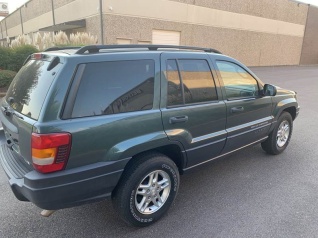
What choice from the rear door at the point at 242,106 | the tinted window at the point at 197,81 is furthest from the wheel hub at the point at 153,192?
the rear door at the point at 242,106

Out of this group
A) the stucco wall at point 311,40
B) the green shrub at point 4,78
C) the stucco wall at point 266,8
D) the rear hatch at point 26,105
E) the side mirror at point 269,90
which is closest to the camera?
the rear hatch at point 26,105

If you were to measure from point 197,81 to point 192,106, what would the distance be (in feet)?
1.11

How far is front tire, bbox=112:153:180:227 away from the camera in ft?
8.16

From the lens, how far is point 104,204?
306cm

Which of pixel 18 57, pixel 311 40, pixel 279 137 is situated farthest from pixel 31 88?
pixel 311 40

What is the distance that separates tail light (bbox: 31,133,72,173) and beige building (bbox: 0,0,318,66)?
14.3 meters

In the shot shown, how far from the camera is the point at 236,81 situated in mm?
3576

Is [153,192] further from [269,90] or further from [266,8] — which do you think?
[266,8]

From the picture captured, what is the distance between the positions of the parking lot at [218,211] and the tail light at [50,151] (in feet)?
2.86

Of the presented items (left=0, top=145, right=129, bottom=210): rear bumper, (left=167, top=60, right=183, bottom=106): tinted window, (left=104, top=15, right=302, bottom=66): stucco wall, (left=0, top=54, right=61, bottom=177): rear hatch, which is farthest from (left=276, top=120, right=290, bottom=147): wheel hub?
(left=104, top=15, right=302, bottom=66): stucco wall

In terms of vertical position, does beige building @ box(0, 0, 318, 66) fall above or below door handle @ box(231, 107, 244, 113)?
above

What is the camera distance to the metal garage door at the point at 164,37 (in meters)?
17.7

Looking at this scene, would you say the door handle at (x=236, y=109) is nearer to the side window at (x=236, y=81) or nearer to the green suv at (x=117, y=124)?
the green suv at (x=117, y=124)

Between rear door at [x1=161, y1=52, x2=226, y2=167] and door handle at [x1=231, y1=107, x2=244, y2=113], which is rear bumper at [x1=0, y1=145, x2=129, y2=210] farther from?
door handle at [x1=231, y1=107, x2=244, y2=113]
